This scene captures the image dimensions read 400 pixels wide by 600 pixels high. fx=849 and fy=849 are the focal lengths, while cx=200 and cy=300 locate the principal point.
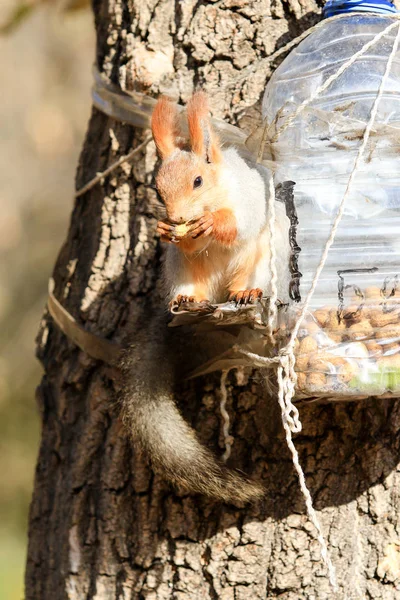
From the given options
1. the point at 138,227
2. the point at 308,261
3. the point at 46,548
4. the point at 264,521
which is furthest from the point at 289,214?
the point at 46,548

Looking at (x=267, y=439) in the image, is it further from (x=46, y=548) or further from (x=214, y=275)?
(x=46, y=548)

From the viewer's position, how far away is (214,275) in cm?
137

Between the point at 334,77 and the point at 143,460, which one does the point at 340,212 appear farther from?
the point at 143,460

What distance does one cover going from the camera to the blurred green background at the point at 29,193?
4.19m

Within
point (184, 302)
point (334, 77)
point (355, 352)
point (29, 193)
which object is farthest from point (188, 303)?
point (29, 193)

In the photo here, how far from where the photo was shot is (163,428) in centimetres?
144

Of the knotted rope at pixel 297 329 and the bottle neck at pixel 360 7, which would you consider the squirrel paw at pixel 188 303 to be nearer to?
the knotted rope at pixel 297 329

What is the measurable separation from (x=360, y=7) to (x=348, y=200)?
297 millimetres

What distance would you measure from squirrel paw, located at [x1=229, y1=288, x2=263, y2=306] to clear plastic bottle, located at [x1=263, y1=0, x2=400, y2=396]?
60mm

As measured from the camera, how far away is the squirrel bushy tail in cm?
139

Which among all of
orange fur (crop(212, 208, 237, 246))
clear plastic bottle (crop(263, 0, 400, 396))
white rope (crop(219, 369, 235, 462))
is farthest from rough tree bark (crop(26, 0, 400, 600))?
orange fur (crop(212, 208, 237, 246))

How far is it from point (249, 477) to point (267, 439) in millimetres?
87

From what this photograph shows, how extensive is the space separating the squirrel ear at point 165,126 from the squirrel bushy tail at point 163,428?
371 mm

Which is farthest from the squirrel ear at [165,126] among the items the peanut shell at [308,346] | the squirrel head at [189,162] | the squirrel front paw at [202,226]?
the peanut shell at [308,346]
